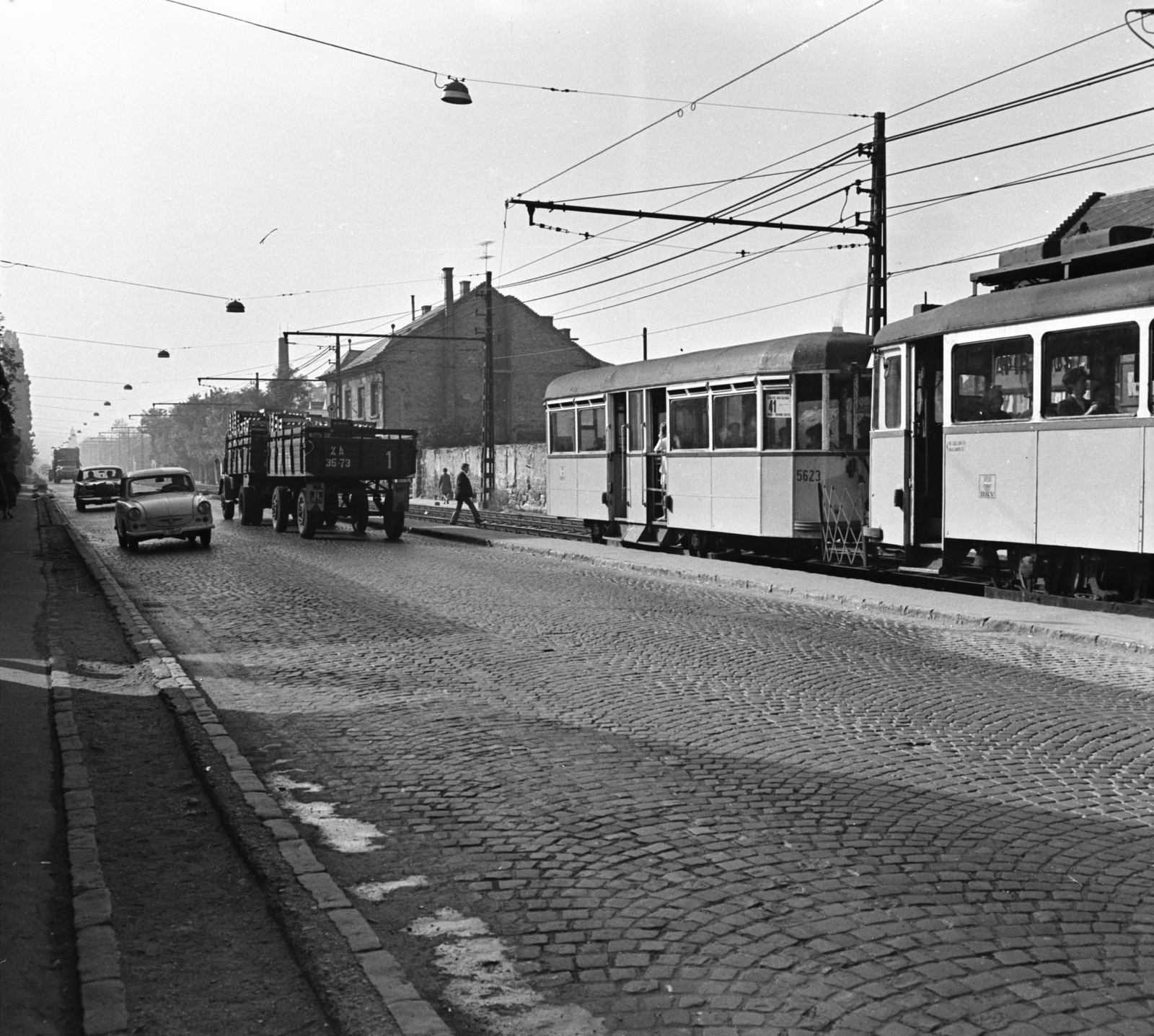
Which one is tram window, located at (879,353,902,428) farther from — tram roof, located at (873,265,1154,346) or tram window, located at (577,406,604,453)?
tram window, located at (577,406,604,453)

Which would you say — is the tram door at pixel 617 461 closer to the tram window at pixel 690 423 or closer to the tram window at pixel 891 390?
the tram window at pixel 690 423

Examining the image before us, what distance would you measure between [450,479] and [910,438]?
3720 cm

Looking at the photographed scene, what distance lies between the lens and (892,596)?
1418 cm

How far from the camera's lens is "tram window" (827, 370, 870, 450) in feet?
57.7

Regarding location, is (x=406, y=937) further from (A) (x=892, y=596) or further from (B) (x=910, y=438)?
(B) (x=910, y=438)

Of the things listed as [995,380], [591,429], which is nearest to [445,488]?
[591,429]

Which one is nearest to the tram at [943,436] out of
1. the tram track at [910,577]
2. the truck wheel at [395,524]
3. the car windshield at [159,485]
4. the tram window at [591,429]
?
the tram track at [910,577]

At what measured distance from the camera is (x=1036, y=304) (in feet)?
42.5

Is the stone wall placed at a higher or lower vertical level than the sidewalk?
higher

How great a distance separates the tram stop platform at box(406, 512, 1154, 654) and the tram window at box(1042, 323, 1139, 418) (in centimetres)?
216

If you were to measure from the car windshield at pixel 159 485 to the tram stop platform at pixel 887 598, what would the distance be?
275 inches

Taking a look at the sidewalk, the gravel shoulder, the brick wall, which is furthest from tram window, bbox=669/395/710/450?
the brick wall

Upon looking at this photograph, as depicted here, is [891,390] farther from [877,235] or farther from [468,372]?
[468,372]

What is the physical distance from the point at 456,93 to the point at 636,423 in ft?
21.7
